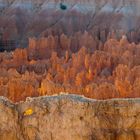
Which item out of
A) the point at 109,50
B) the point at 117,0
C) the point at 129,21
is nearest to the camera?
the point at 109,50

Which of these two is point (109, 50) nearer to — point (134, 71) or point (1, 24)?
point (134, 71)

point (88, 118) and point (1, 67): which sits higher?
point (88, 118)

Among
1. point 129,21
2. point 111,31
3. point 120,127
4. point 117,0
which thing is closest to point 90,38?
point 111,31

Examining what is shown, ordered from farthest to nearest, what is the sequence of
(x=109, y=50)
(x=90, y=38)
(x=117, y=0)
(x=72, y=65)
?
(x=117, y=0), (x=90, y=38), (x=109, y=50), (x=72, y=65)

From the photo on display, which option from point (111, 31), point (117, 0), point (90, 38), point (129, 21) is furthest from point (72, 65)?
point (117, 0)

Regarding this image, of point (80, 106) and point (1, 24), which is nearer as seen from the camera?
point (80, 106)

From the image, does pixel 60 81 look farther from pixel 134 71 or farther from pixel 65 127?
pixel 65 127
